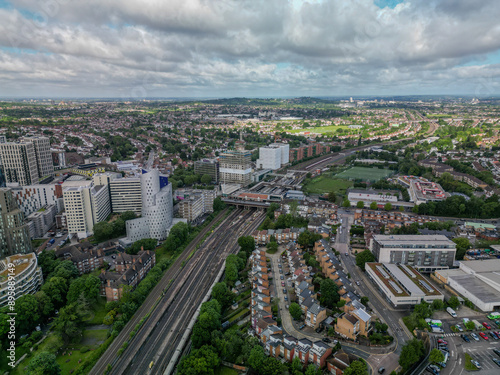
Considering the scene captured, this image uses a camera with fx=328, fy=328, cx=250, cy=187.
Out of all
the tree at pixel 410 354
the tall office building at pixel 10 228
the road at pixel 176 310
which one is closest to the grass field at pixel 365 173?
the road at pixel 176 310

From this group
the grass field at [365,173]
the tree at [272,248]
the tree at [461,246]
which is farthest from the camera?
the grass field at [365,173]

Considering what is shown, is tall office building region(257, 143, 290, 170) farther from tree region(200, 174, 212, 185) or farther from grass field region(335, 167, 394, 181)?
tree region(200, 174, 212, 185)

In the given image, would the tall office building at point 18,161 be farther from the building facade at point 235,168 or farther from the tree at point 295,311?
the tree at point 295,311

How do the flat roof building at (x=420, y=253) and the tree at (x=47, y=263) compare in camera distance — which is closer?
the tree at (x=47, y=263)

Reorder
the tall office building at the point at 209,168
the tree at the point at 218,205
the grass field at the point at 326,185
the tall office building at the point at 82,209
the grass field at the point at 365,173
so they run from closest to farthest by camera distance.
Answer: the tall office building at the point at 82,209
the tree at the point at 218,205
the grass field at the point at 326,185
the tall office building at the point at 209,168
the grass field at the point at 365,173

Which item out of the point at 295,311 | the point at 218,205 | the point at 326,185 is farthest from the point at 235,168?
the point at 295,311

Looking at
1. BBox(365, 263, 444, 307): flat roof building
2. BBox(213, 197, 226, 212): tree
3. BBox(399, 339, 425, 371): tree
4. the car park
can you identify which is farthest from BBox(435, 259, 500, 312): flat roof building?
BBox(213, 197, 226, 212): tree
